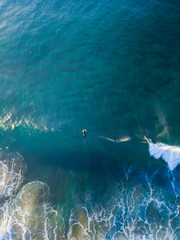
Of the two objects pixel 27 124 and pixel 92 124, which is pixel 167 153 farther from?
pixel 27 124

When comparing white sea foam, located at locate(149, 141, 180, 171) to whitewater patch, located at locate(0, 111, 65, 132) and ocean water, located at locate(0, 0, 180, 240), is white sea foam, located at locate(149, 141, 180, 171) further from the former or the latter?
whitewater patch, located at locate(0, 111, 65, 132)

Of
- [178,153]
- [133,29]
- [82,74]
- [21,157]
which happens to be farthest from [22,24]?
[178,153]

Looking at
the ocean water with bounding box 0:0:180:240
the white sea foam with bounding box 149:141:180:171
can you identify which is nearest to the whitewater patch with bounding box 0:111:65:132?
the ocean water with bounding box 0:0:180:240

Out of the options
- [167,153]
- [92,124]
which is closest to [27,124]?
[92,124]

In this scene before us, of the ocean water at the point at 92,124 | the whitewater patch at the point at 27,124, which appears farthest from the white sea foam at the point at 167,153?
the whitewater patch at the point at 27,124

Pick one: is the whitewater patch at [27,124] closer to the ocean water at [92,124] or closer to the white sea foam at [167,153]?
the ocean water at [92,124]

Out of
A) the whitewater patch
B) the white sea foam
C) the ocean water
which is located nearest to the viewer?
the ocean water
